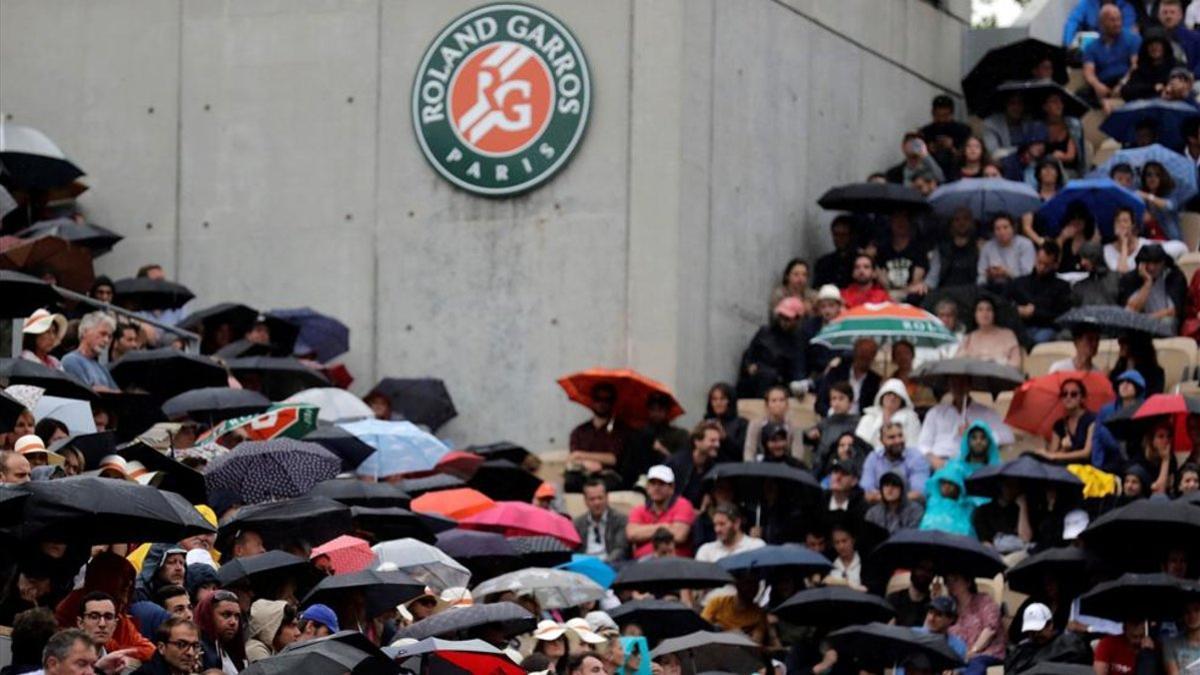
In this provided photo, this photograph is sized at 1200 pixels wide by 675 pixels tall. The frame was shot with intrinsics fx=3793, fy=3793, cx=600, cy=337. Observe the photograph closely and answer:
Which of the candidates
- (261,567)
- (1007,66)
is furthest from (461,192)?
(261,567)

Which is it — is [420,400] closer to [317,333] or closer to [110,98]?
[317,333]

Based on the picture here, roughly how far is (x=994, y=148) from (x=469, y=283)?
5417 millimetres

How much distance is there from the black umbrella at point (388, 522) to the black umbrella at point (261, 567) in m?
2.98

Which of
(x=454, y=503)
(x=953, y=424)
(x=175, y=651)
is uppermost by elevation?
(x=953, y=424)

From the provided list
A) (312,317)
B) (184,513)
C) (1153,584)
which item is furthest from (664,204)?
(184,513)

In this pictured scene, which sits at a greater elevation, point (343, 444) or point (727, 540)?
point (343, 444)

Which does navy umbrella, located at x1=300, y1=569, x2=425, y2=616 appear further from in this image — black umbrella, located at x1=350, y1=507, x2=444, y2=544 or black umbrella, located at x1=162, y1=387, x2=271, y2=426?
black umbrella, located at x1=162, y1=387, x2=271, y2=426

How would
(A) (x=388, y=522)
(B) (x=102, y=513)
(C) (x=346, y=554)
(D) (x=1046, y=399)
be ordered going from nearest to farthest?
(B) (x=102, y=513), (C) (x=346, y=554), (A) (x=388, y=522), (D) (x=1046, y=399)

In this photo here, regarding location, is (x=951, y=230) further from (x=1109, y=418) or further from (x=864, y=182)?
(x=1109, y=418)

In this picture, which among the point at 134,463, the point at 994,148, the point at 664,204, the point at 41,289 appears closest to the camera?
Answer: the point at 134,463

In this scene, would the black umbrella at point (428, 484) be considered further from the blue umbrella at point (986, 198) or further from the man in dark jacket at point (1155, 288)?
the blue umbrella at point (986, 198)

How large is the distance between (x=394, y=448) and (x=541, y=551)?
8.80ft

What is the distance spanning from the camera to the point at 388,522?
1021 inches

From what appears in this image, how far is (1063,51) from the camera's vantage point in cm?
3716
